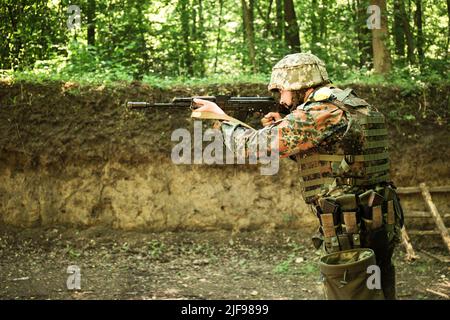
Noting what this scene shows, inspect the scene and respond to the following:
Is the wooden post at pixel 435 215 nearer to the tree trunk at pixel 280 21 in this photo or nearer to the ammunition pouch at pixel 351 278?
the ammunition pouch at pixel 351 278

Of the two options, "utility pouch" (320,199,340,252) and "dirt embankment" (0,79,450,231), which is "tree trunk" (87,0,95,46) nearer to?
"dirt embankment" (0,79,450,231)

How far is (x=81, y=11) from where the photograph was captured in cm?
1144

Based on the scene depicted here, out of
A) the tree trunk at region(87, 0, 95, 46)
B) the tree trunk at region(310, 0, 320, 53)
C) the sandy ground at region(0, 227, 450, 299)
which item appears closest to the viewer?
the sandy ground at region(0, 227, 450, 299)

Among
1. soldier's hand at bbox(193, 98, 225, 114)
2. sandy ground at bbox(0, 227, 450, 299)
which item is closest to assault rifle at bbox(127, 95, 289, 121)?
soldier's hand at bbox(193, 98, 225, 114)

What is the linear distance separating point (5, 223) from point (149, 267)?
2.64 meters

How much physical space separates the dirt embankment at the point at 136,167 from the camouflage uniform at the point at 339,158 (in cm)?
448

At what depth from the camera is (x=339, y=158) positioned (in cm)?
352

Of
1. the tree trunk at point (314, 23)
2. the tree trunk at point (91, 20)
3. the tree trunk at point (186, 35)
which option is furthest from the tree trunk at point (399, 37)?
Result: the tree trunk at point (91, 20)

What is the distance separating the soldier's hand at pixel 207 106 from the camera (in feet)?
12.0

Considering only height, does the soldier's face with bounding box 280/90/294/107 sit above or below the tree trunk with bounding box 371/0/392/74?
below

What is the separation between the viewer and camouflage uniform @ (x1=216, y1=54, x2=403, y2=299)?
11.0ft

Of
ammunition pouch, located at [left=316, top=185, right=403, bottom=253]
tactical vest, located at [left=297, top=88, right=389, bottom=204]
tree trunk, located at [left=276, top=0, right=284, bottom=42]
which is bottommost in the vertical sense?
ammunition pouch, located at [left=316, top=185, right=403, bottom=253]

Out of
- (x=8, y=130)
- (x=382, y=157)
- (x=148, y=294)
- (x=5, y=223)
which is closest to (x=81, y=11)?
(x=8, y=130)
